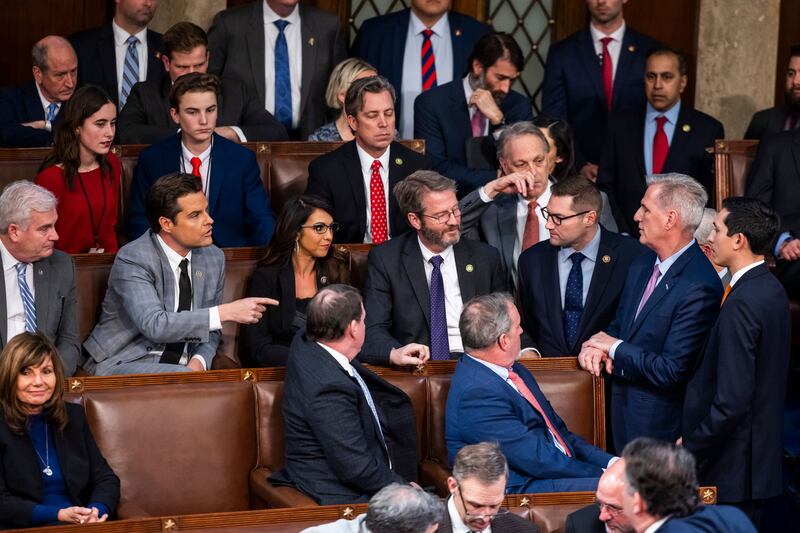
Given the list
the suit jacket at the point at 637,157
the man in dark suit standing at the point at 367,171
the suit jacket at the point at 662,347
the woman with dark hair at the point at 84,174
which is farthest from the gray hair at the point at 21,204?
the suit jacket at the point at 637,157

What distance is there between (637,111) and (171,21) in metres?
2.35

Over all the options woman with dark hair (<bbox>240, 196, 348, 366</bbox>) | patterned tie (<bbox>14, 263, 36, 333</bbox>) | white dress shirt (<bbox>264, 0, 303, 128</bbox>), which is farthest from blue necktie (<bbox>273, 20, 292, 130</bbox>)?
patterned tie (<bbox>14, 263, 36, 333</bbox>)

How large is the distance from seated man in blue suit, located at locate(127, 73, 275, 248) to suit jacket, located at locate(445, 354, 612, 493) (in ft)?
5.03

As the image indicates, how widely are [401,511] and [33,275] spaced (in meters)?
1.90

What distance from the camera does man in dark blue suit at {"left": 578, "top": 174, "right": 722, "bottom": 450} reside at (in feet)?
14.7

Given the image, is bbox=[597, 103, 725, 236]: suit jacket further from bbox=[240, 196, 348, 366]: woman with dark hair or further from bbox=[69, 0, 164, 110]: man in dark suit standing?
bbox=[69, 0, 164, 110]: man in dark suit standing

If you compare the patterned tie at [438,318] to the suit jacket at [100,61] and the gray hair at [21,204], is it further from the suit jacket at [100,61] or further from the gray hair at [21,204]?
the suit jacket at [100,61]

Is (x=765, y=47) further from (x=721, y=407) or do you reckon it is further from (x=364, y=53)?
(x=721, y=407)

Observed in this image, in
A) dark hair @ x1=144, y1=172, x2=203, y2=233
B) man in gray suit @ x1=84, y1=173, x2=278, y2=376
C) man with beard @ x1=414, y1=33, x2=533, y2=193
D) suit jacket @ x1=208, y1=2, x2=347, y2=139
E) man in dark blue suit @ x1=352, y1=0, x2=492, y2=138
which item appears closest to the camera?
man in gray suit @ x1=84, y1=173, x2=278, y2=376

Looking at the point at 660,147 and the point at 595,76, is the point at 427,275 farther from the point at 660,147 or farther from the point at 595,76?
the point at 595,76

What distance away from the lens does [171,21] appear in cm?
690

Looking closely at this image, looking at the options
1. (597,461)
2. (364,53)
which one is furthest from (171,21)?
(597,461)

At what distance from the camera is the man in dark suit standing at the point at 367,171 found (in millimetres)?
5465

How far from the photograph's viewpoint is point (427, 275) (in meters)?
4.91
